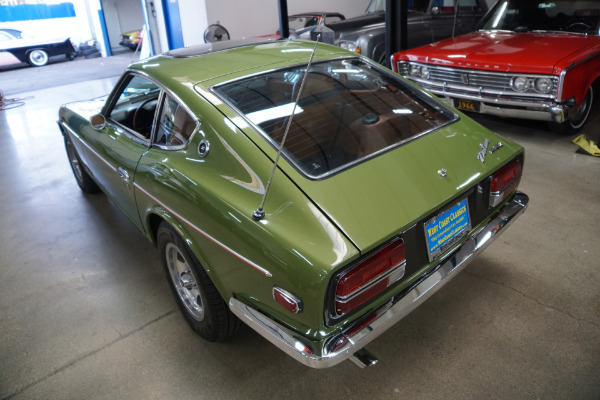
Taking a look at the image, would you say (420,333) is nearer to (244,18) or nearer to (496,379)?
(496,379)

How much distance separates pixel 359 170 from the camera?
1841 mm

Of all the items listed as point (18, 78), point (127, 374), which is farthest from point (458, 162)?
point (18, 78)

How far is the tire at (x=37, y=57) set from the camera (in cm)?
1316

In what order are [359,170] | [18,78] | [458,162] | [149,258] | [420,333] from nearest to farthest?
[359,170], [458,162], [420,333], [149,258], [18,78]

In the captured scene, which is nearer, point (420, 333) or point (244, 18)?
point (420, 333)

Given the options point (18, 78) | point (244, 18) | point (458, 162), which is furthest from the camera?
point (18, 78)

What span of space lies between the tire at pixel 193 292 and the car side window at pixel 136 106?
0.85 meters

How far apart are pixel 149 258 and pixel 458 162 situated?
2.14m

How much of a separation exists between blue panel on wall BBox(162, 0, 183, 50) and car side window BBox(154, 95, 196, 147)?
9419 mm

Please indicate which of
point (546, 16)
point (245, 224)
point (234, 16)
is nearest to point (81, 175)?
point (245, 224)

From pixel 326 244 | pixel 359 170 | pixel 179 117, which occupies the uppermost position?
pixel 179 117

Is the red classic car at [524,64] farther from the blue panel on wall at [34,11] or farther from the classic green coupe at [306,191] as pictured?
the blue panel on wall at [34,11]

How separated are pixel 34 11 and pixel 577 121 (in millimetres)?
15725

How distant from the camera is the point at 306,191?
1692 millimetres
